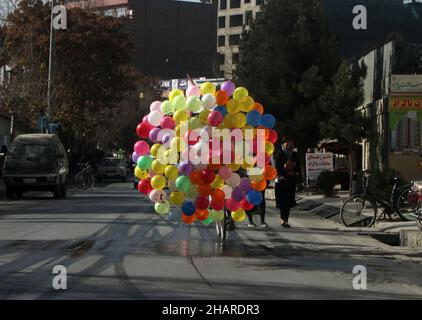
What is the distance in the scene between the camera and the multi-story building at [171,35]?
4178 inches

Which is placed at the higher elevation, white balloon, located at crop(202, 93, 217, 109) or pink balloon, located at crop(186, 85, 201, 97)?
pink balloon, located at crop(186, 85, 201, 97)

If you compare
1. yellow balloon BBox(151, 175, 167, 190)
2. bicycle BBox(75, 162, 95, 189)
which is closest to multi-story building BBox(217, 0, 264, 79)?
bicycle BBox(75, 162, 95, 189)

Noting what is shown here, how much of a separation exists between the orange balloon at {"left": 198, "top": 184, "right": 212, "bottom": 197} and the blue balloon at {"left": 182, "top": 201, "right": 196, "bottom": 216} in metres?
0.28

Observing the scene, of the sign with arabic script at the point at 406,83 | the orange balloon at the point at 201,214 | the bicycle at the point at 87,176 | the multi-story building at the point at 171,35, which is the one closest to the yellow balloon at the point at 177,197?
the orange balloon at the point at 201,214

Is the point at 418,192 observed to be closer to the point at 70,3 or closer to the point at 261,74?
the point at 261,74

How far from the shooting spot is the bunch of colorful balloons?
10531mm

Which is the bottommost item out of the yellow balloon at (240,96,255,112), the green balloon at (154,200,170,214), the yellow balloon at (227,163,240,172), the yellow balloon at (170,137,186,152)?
the green balloon at (154,200,170,214)

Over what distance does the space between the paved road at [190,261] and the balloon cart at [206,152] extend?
89 cm

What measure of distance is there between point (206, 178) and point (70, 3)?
54.7 metres

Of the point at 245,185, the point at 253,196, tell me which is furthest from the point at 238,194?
the point at 253,196

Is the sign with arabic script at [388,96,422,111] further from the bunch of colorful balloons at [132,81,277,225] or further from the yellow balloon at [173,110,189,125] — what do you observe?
the yellow balloon at [173,110,189,125]

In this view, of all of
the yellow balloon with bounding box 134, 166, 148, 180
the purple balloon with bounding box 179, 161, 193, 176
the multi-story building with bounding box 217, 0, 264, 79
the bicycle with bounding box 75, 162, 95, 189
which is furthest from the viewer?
the multi-story building with bounding box 217, 0, 264, 79

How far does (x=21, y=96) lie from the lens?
1508 inches

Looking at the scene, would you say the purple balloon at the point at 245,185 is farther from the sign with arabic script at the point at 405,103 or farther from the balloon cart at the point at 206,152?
the sign with arabic script at the point at 405,103
